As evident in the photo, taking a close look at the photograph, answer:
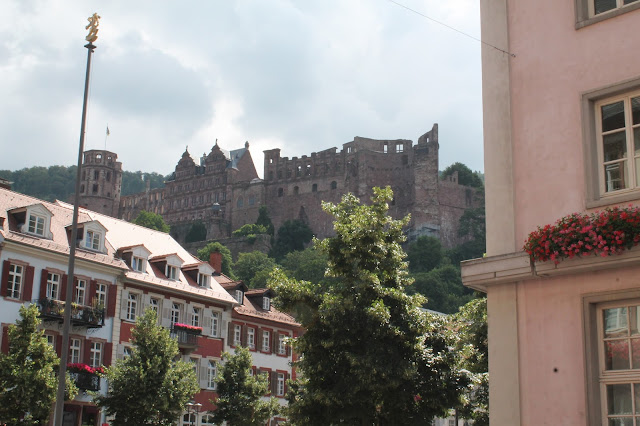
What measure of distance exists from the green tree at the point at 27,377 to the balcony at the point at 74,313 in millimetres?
4471

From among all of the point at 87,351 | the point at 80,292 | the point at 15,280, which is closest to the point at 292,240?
the point at 80,292

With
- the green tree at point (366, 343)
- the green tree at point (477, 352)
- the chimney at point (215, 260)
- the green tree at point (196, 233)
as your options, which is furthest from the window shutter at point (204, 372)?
the green tree at point (196, 233)

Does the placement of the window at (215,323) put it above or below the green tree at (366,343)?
above

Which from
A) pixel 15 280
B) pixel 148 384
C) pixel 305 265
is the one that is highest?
pixel 305 265

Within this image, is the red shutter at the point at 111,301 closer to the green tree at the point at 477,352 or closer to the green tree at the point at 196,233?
the green tree at the point at 477,352

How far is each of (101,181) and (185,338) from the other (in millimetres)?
116289

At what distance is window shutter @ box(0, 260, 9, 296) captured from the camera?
3416 centimetres

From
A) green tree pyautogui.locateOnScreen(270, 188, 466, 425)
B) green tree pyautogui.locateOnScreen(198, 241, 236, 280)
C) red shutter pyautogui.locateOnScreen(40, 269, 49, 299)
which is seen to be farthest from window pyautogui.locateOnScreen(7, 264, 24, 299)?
green tree pyautogui.locateOnScreen(198, 241, 236, 280)

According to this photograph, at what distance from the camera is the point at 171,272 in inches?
1693

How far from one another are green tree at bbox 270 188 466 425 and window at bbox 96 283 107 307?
701 inches

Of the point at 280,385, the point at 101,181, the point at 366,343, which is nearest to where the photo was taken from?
the point at 366,343

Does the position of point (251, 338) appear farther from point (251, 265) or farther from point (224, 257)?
point (224, 257)

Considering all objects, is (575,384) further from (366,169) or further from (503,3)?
(366,169)

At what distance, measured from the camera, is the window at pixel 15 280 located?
3466cm
